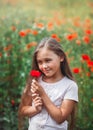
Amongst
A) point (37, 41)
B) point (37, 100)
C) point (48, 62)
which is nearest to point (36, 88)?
point (37, 100)

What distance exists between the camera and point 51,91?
293 cm

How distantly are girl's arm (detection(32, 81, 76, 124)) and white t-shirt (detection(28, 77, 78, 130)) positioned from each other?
0.05 m

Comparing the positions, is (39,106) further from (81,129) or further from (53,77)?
(81,129)

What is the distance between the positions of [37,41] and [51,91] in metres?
2.59

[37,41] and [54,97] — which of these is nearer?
[54,97]

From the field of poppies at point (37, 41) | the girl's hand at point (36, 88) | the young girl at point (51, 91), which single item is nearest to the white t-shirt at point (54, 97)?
the young girl at point (51, 91)

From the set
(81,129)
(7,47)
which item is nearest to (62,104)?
(81,129)

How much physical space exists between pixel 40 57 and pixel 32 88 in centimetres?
22

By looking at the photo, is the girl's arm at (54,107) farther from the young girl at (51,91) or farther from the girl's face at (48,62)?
the girl's face at (48,62)

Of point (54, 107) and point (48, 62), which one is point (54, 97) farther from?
point (48, 62)

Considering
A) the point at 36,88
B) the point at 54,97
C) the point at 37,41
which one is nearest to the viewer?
the point at 36,88

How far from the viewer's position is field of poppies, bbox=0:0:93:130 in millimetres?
4004

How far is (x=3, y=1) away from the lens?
302 inches

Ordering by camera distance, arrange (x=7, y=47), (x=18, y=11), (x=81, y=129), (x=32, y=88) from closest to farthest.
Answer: (x=32, y=88) < (x=81, y=129) < (x=7, y=47) < (x=18, y=11)
